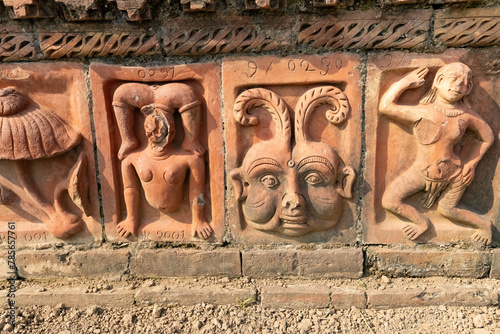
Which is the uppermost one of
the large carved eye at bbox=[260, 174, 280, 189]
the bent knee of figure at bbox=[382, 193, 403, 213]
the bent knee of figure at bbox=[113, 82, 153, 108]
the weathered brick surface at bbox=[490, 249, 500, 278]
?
the bent knee of figure at bbox=[113, 82, 153, 108]

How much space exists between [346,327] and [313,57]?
6.34 feet

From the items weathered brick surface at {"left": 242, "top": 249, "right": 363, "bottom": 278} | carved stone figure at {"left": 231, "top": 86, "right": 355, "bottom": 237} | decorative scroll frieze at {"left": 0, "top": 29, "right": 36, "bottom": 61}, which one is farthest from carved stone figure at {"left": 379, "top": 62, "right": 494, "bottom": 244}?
decorative scroll frieze at {"left": 0, "top": 29, "right": 36, "bottom": 61}

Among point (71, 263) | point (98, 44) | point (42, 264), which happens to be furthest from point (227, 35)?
point (42, 264)

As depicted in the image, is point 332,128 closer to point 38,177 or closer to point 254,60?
point 254,60

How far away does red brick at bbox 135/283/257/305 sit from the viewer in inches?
107

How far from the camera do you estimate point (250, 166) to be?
262 cm

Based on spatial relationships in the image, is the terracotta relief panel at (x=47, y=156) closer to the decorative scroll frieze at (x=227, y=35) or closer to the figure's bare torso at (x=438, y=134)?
the decorative scroll frieze at (x=227, y=35)

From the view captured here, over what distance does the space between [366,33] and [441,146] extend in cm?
96

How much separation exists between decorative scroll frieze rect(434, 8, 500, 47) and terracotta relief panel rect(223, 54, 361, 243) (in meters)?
0.58

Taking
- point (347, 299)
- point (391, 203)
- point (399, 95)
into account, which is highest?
point (399, 95)

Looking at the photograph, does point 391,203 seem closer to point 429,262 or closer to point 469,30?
point 429,262

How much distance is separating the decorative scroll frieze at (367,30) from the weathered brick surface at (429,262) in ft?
5.11

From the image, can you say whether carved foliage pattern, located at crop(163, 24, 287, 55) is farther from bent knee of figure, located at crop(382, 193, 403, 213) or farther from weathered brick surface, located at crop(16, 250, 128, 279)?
weathered brick surface, located at crop(16, 250, 128, 279)

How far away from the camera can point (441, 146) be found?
2518mm
